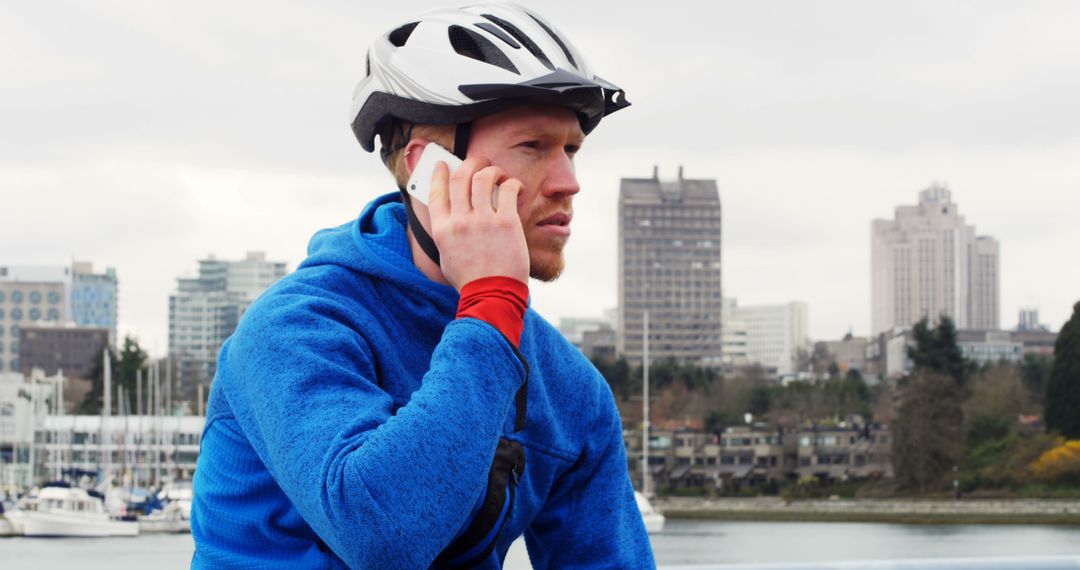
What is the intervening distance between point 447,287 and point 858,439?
286 ft

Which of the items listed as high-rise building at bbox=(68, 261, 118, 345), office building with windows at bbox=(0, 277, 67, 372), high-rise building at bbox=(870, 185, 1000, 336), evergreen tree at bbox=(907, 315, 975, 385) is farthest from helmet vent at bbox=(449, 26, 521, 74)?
high-rise building at bbox=(870, 185, 1000, 336)

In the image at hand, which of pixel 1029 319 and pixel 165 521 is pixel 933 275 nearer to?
pixel 1029 319

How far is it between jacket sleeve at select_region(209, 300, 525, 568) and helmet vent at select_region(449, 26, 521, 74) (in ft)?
0.94

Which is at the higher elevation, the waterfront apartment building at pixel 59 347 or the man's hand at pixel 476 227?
the waterfront apartment building at pixel 59 347

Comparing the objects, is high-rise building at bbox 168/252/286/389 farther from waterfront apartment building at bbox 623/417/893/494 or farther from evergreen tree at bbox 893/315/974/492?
evergreen tree at bbox 893/315/974/492

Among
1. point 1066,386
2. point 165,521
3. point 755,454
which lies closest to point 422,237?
point 165,521

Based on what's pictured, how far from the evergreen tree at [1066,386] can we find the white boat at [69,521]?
129 ft

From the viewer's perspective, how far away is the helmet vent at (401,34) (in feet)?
5.48

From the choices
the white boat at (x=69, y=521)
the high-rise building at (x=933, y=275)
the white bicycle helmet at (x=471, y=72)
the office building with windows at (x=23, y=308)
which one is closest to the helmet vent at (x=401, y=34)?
the white bicycle helmet at (x=471, y=72)

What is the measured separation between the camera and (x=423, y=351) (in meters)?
1.65

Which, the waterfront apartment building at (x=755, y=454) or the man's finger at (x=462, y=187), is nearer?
the man's finger at (x=462, y=187)

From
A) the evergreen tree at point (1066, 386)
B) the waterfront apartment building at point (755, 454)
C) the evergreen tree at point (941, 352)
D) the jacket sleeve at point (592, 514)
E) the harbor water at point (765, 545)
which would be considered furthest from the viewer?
the waterfront apartment building at point (755, 454)

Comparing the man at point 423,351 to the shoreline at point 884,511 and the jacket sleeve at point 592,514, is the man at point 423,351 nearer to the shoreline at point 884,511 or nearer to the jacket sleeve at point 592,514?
the jacket sleeve at point 592,514

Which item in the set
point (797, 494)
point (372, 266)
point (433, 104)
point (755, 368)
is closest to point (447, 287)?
point (372, 266)
